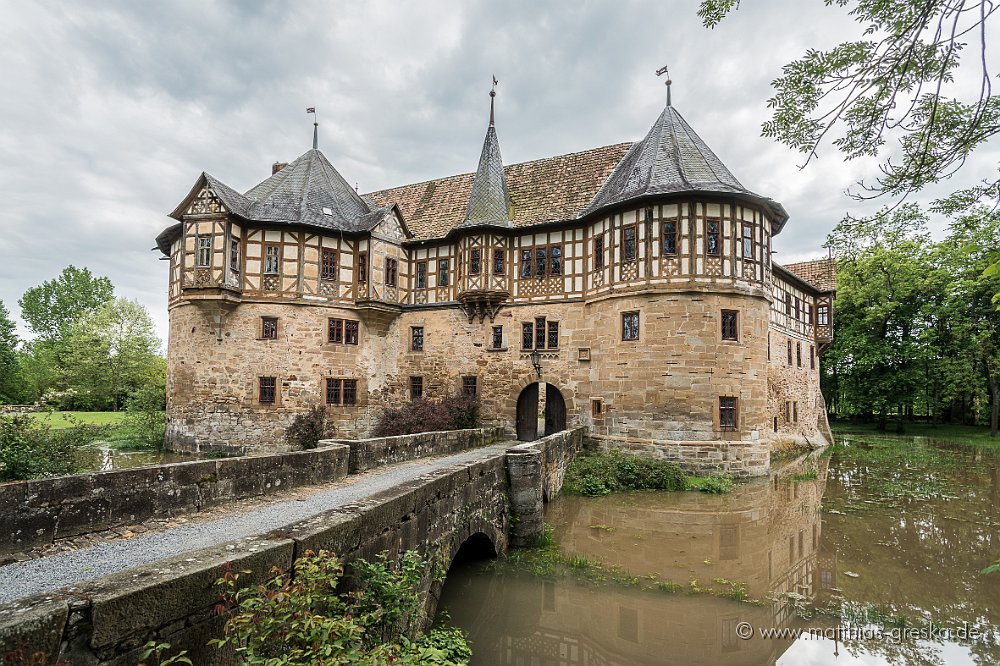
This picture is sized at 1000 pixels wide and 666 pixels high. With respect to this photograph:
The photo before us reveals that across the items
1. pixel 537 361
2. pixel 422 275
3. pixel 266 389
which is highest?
pixel 422 275

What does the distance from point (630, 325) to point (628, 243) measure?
284cm

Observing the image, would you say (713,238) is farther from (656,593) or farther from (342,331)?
(342,331)

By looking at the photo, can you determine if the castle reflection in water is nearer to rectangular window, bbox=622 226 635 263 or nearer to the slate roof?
rectangular window, bbox=622 226 635 263

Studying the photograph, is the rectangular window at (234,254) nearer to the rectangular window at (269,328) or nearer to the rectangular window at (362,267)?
the rectangular window at (269,328)

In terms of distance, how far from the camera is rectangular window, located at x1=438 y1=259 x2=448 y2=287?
859 inches

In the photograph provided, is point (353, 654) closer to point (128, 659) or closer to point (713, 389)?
point (128, 659)

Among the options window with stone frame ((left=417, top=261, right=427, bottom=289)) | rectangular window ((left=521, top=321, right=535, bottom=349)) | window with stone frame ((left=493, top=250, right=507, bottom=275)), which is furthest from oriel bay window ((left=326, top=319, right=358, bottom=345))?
rectangular window ((left=521, top=321, right=535, bottom=349))

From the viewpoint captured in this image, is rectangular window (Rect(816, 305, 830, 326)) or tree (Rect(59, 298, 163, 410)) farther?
tree (Rect(59, 298, 163, 410))

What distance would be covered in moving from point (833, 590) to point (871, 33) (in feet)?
27.7

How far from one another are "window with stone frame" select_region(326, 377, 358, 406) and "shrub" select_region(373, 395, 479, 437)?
1.62 meters

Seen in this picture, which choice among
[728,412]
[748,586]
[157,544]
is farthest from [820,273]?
[157,544]

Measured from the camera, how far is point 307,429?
1966 centimetres

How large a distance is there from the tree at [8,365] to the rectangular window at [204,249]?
2905cm

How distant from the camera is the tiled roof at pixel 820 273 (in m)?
28.5
